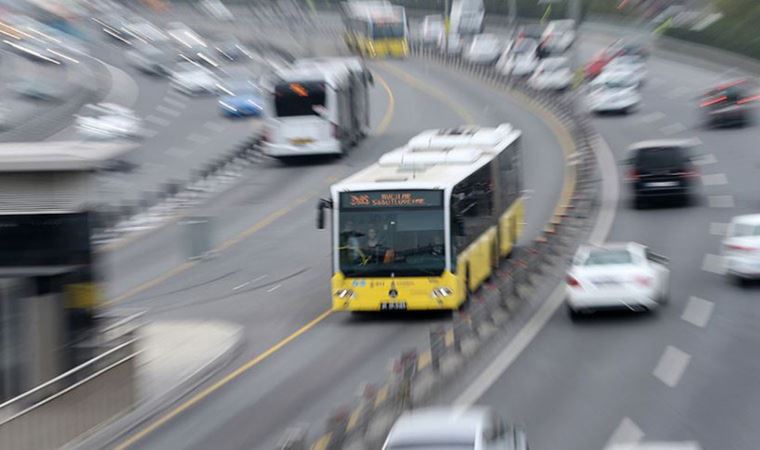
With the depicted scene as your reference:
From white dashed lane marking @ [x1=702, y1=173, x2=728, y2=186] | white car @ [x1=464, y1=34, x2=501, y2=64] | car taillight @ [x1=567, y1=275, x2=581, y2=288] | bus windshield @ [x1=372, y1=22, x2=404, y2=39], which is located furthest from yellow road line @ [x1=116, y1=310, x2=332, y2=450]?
bus windshield @ [x1=372, y1=22, x2=404, y2=39]

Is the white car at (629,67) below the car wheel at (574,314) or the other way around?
the other way around

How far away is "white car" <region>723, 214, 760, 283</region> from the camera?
2820 centimetres

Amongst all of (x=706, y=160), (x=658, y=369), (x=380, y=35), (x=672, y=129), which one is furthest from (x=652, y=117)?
(x=658, y=369)

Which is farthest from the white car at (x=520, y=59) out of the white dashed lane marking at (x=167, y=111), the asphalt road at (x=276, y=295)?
the white dashed lane marking at (x=167, y=111)

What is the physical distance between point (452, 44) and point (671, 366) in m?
78.7

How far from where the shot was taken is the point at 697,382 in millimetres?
20516

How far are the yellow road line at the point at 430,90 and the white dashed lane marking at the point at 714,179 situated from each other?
58.2 feet

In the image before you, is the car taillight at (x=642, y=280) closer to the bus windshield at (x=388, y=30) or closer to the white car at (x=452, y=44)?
the white car at (x=452, y=44)

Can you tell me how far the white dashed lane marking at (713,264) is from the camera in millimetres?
31222

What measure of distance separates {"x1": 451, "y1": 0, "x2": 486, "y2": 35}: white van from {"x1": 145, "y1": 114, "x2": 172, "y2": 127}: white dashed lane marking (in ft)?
131

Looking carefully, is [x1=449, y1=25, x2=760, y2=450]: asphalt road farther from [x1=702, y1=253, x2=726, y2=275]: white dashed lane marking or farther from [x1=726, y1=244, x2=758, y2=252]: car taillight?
[x1=726, y1=244, x2=758, y2=252]: car taillight

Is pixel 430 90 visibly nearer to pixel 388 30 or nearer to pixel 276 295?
pixel 388 30

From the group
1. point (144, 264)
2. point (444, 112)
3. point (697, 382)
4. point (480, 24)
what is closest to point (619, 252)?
point (697, 382)

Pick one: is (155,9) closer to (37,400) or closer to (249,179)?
(249,179)
